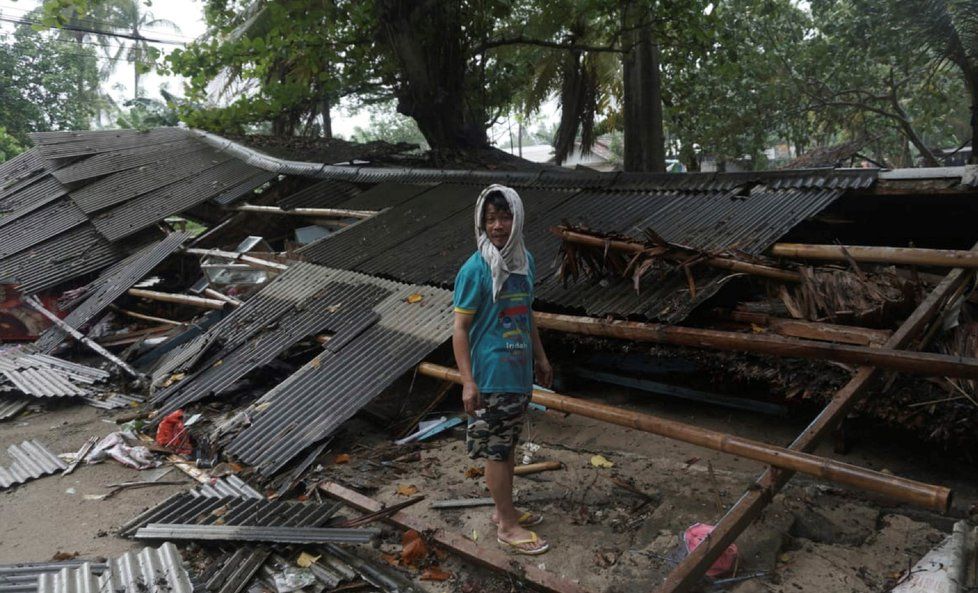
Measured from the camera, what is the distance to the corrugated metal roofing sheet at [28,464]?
15.5 ft

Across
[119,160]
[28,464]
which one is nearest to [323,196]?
[119,160]

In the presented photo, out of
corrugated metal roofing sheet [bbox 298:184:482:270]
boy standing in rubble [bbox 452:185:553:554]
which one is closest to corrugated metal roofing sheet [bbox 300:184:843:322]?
corrugated metal roofing sheet [bbox 298:184:482:270]

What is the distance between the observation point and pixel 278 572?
319cm

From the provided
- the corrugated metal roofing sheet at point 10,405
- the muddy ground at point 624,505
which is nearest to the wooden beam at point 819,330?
the muddy ground at point 624,505

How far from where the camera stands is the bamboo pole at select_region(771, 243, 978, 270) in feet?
11.4

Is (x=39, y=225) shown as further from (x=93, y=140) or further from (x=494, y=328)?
(x=494, y=328)

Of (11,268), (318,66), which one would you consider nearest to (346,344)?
(11,268)

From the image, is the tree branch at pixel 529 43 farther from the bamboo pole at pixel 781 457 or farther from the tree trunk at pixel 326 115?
the tree trunk at pixel 326 115

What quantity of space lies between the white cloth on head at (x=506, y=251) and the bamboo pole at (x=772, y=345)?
100 centimetres

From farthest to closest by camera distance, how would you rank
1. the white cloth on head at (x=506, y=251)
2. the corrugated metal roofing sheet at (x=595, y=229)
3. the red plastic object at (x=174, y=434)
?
the red plastic object at (x=174, y=434), the corrugated metal roofing sheet at (x=595, y=229), the white cloth on head at (x=506, y=251)

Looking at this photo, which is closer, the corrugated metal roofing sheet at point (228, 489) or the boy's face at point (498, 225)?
the boy's face at point (498, 225)

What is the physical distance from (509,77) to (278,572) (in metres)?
11.6

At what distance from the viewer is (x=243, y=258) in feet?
26.0

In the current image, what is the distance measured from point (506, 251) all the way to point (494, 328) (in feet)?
1.16
